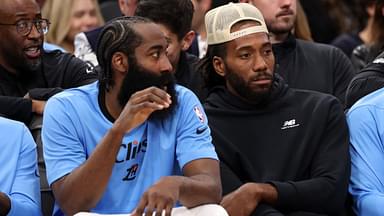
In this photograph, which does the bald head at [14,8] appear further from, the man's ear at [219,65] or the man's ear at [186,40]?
the man's ear at [219,65]

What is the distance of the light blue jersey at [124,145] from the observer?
4934 mm

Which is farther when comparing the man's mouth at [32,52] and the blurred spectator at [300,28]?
the blurred spectator at [300,28]

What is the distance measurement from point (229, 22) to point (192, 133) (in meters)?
0.79

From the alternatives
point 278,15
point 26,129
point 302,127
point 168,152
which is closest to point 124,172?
point 168,152

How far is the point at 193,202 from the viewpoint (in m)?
4.77

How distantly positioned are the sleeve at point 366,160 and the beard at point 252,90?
1.46ft

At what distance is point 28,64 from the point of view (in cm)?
577

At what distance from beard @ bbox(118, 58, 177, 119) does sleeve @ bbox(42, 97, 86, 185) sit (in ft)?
0.88

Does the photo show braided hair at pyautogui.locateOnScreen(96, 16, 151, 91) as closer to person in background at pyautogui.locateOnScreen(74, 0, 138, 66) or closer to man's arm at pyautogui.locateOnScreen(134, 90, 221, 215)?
man's arm at pyautogui.locateOnScreen(134, 90, 221, 215)

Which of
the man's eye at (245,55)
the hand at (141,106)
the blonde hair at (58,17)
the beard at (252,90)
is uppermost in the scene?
the hand at (141,106)

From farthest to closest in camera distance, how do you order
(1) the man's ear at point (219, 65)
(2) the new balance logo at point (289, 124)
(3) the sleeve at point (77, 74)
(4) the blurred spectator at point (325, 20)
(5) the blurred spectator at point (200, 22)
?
(4) the blurred spectator at point (325, 20), (5) the blurred spectator at point (200, 22), (3) the sleeve at point (77, 74), (1) the man's ear at point (219, 65), (2) the new balance logo at point (289, 124)

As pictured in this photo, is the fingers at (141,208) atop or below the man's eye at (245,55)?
below

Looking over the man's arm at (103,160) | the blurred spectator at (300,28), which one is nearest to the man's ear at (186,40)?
the man's arm at (103,160)

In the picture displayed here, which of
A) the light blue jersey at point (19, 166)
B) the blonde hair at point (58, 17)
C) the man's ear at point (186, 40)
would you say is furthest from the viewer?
the blonde hair at point (58, 17)
